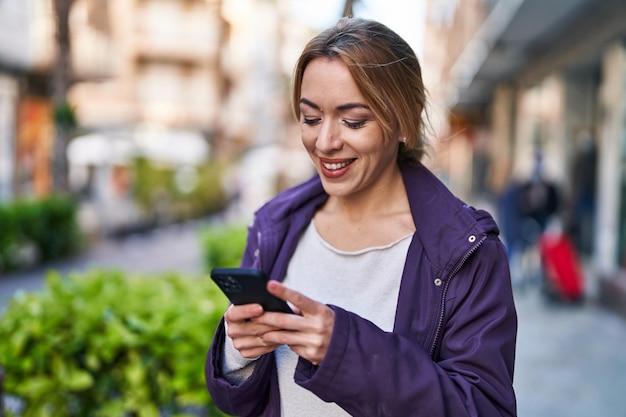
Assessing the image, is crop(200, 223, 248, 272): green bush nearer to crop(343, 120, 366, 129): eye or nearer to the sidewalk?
the sidewalk

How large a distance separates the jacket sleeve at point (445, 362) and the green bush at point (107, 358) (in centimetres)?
166

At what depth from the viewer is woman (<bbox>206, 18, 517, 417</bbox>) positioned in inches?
50.9

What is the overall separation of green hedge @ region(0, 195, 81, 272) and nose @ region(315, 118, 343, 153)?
10.2 metres

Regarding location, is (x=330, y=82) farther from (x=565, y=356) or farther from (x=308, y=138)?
(x=565, y=356)

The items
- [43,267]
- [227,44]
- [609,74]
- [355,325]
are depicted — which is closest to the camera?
[355,325]

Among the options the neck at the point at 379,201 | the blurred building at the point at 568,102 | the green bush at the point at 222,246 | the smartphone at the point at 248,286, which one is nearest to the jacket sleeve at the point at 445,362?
the smartphone at the point at 248,286

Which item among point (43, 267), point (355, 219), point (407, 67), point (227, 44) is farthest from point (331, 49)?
point (227, 44)

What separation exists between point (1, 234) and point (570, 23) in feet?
31.6

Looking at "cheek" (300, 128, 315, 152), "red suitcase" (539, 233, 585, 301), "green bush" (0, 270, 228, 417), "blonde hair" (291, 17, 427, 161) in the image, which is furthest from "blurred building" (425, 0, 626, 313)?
"green bush" (0, 270, 228, 417)

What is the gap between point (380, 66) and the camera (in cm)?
150

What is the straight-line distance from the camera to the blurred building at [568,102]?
891cm

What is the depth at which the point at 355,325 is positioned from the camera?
1.29 metres

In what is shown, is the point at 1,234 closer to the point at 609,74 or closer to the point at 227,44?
the point at 609,74

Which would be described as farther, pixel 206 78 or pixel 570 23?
pixel 206 78
